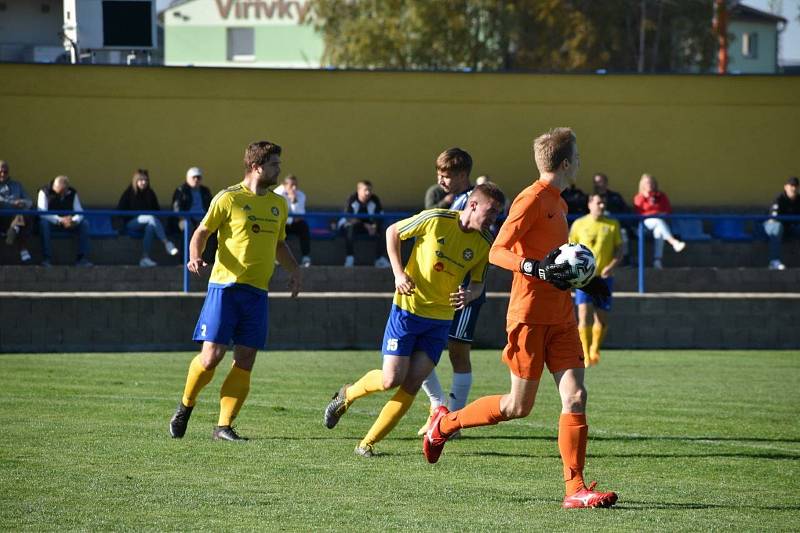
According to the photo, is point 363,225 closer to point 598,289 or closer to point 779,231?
point 779,231

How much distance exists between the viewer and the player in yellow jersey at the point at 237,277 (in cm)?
913

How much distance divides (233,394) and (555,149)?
3.29 m

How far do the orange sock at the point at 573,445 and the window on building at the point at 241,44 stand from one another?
70386 mm

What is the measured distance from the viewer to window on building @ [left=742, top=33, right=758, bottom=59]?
83.1 meters

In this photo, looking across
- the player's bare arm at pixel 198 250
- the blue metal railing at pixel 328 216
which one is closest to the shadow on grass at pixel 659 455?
the player's bare arm at pixel 198 250

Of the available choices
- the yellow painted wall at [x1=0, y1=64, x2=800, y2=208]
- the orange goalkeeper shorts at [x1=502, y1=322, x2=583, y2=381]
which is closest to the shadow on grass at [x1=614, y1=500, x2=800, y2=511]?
the orange goalkeeper shorts at [x1=502, y1=322, x2=583, y2=381]

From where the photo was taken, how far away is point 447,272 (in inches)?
332

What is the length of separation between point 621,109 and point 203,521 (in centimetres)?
1834

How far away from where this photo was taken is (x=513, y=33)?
49531mm

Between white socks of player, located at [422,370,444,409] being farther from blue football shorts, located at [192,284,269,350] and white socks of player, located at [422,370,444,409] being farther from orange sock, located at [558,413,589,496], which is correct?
orange sock, located at [558,413,589,496]

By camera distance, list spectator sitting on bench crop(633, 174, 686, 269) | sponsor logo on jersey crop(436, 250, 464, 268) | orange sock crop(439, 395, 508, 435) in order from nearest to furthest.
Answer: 1. orange sock crop(439, 395, 508, 435)
2. sponsor logo on jersey crop(436, 250, 464, 268)
3. spectator sitting on bench crop(633, 174, 686, 269)

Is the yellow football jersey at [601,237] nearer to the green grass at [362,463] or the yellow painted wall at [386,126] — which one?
the green grass at [362,463]

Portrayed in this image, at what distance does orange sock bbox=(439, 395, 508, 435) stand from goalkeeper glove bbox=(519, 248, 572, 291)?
101 cm

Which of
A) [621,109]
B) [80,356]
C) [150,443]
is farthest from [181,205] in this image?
[150,443]
